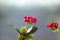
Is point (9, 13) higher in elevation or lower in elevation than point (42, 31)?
higher

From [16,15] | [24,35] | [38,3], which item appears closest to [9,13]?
[16,15]

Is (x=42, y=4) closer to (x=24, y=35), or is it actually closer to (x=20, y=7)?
(x=20, y=7)

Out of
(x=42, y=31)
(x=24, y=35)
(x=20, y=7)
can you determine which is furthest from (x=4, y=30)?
(x=24, y=35)

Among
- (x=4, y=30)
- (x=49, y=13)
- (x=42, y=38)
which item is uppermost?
(x=49, y=13)

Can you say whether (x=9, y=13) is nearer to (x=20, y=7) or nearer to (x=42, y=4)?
(x=20, y=7)

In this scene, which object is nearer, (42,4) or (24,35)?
(24,35)

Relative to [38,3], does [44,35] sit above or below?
below
